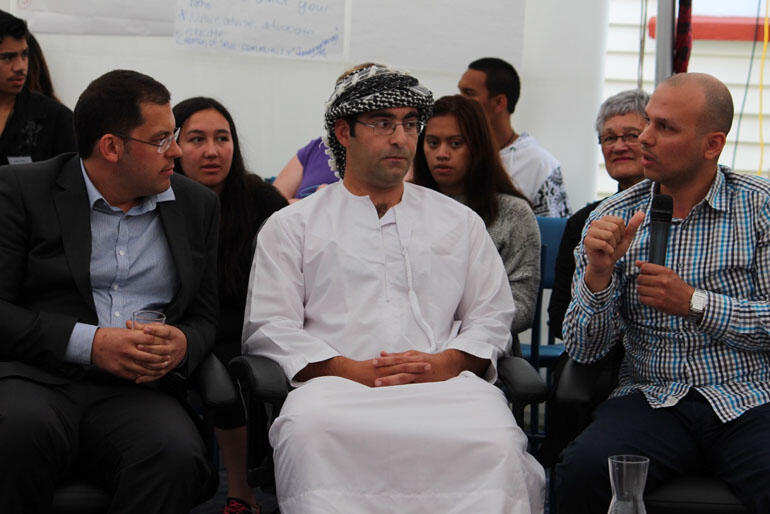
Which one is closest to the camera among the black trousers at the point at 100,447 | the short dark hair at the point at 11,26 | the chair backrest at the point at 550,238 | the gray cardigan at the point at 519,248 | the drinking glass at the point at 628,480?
the drinking glass at the point at 628,480

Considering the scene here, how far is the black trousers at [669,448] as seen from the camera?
2619 millimetres

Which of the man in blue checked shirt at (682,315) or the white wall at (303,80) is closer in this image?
the man in blue checked shirt at (682,315)

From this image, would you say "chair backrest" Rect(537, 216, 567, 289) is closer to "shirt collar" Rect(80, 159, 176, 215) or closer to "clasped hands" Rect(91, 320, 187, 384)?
"shirt collar" Rect(80, 159, 176, 215)

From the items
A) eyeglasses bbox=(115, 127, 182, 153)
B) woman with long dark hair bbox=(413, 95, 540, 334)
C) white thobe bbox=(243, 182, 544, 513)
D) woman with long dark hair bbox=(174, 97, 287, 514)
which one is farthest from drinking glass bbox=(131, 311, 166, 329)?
woman with long dark hair bbox=(413, 95, 540, 334)

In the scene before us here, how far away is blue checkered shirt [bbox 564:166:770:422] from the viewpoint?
2.80 m

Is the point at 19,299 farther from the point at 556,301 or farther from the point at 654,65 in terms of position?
the point at 654,65

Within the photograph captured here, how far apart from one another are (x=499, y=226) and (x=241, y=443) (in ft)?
4.20

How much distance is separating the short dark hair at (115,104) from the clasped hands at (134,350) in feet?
2.00

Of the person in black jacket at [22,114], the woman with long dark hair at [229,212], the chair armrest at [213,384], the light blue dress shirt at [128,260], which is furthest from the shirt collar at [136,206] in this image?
the person in black jacket at [22,114]

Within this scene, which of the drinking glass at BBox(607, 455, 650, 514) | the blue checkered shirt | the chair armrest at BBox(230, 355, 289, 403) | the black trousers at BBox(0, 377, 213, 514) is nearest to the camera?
the drinking glass at BBox(607, 455, 650, 514)

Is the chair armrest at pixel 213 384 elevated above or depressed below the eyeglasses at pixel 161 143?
below

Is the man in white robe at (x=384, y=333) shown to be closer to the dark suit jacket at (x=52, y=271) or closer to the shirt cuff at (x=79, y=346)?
the dark suit jacket at (x=52, y=271)

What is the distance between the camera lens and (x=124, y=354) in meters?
2.71

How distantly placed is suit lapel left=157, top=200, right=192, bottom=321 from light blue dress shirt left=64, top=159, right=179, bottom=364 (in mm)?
33
